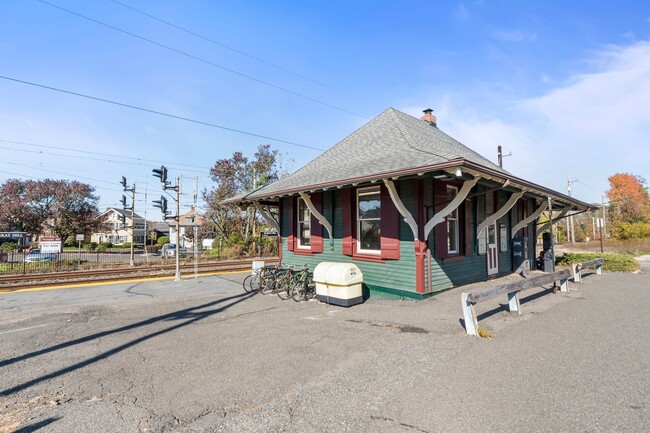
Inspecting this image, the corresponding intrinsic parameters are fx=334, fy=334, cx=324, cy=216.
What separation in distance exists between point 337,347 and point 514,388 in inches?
97.1

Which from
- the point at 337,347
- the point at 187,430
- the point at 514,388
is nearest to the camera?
the point at 187,430

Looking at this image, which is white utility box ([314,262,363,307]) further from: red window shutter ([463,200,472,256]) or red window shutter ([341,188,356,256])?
red window shutter ([463,200,472,256])

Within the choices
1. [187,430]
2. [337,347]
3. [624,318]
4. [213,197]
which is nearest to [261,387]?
[187,430]

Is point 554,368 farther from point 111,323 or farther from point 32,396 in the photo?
point 111,323

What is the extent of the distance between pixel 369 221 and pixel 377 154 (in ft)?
7.22

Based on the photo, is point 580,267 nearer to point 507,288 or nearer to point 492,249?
point 492,249

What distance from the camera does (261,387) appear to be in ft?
12.8

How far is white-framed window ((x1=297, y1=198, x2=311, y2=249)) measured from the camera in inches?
478

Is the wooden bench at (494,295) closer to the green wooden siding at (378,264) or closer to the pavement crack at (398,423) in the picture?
the green wooden siding at (378,264)

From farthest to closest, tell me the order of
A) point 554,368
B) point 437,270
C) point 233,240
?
point 233,240 < point 437,270 < point 554,368

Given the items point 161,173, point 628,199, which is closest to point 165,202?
point 161,173

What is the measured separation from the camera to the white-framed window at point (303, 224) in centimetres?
1214

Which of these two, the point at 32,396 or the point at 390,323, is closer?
the point at 32,396

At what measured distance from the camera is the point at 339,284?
8273 mm
